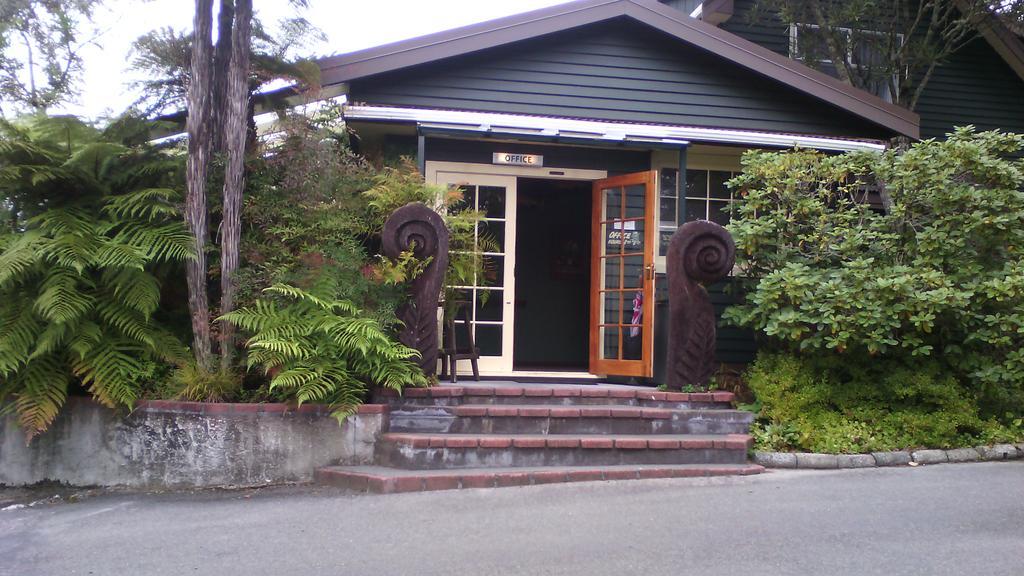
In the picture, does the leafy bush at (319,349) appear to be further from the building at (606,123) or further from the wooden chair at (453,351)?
the building at (606,123)

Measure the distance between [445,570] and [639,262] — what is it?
497 centimetres

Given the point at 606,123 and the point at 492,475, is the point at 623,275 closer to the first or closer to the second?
the point at 606,123

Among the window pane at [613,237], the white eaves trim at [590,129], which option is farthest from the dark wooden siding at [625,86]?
the window pane at [613,237]

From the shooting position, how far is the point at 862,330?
6770 mm

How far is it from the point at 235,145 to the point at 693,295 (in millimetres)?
4250

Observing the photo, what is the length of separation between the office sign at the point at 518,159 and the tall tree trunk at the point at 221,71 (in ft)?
9.56

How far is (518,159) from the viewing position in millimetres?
8672

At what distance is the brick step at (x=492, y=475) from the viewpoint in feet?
18.9

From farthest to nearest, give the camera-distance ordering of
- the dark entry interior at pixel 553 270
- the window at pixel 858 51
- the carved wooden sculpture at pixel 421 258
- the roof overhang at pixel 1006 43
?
the roof overhang at pixel 1006 43, the window at pixel 858 51, the dark entry interior at pixel 553 270, the carved wooden sculpture at pixel 421 258

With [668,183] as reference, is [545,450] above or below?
below

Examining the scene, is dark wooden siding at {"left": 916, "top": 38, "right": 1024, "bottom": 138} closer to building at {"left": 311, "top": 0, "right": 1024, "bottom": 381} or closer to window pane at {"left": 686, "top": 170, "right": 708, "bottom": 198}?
building at {"left": 311, "top": 0, "right": 1024, "bottom": 381}

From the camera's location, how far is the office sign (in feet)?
28.3

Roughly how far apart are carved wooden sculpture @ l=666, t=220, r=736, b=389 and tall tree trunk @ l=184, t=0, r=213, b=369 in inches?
161

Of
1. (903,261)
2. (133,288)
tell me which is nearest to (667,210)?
(903,261)
